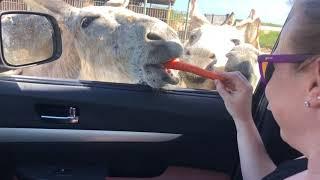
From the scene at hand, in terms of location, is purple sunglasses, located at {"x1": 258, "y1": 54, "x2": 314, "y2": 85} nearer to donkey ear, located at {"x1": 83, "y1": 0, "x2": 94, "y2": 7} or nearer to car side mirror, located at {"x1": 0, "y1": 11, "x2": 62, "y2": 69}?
car side mirror, located at {"x1": 0, "y1": 11, "x2": 62, "y2": 69}

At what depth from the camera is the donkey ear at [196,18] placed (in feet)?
13.2

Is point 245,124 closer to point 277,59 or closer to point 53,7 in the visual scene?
point 277,59

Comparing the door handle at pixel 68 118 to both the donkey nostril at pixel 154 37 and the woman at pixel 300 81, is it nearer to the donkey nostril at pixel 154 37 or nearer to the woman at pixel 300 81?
the donkey nostril at pixel 154 37

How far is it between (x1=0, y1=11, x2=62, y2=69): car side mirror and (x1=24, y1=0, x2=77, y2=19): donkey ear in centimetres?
70

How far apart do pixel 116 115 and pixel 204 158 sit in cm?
48

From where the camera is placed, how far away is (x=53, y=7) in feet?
11.5

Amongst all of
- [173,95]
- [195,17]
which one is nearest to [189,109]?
[173,95]

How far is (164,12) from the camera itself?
359 centimetres

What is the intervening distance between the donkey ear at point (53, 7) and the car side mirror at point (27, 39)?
70 centimetres

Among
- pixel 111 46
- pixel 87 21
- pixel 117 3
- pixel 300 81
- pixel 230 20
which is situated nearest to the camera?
pixel 300 81

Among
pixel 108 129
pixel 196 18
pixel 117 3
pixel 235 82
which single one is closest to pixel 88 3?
pixel 117 3

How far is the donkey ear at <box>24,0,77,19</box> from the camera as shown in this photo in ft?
11.2

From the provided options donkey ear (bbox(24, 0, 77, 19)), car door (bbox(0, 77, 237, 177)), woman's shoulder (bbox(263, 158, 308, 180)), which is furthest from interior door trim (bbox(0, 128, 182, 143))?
donkey ear (bbox(24, 0, 77, 19))

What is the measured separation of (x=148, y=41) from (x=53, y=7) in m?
0.98
